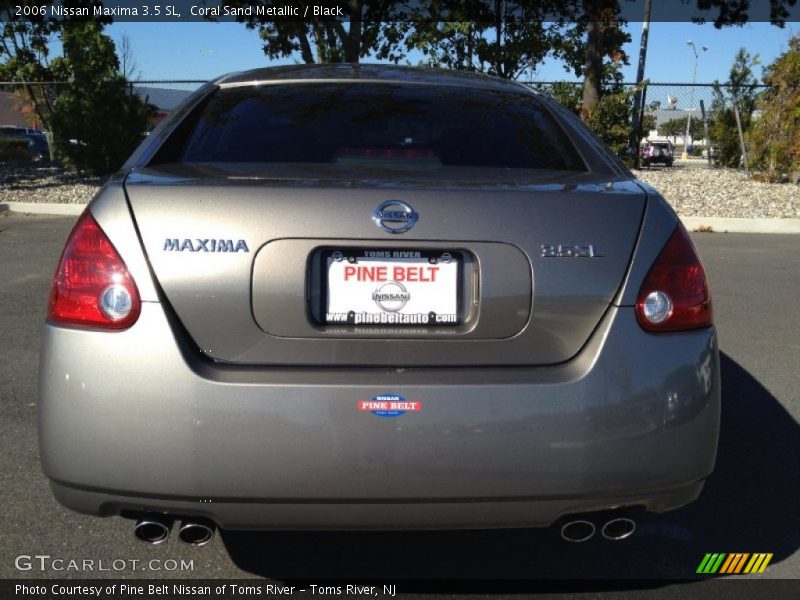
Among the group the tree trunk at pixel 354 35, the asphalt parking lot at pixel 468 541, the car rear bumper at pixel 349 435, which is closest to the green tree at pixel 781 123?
the tree trunk at pixel 354 35

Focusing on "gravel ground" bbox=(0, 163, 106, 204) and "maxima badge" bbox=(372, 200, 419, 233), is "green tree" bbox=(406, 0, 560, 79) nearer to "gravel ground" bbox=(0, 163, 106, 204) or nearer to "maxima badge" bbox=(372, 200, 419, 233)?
"gravel ground" bbox=(0, 163, 106, 204)

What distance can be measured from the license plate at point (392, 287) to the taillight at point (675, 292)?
1.65ft

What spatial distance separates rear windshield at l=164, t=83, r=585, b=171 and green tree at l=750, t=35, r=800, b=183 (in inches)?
589

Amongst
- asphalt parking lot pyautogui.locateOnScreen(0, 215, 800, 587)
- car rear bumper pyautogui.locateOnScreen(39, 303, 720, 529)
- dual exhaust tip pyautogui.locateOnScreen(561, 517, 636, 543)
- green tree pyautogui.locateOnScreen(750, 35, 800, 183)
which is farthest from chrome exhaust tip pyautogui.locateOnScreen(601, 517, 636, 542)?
green tree pyautogui.locateOnScreen(750, 35, 800, 183)

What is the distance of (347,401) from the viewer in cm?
206

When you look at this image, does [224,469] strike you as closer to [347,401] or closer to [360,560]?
[347,401]

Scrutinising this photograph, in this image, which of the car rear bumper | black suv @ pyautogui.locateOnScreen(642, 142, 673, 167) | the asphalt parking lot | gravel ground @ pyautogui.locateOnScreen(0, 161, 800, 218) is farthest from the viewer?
black suv @ pyautogui.locateOnScreen(642, 142, 673, 167)

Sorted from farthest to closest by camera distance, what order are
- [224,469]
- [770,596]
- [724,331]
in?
[724,331], [770,596], [224,469]

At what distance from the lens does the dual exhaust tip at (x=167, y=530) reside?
86.7 inches

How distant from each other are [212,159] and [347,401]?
40.5 inches

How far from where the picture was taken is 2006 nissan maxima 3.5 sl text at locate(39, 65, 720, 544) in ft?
6.79

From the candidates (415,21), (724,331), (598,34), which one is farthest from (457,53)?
(724,331)

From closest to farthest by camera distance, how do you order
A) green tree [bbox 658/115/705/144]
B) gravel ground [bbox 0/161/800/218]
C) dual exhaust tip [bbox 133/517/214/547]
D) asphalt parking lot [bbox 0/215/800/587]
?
1. dual exhaust tip [bbox 133/517/214/547]
2. asphalt parking lot [bbox 0/215/800/587]
3. gravel ground [bbox 0/161/800/218]
4. green tree [bbox 658/115/705/144]

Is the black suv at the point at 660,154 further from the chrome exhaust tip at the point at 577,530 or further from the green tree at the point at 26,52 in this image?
the chrome exhaust tip at the point at 577,530
